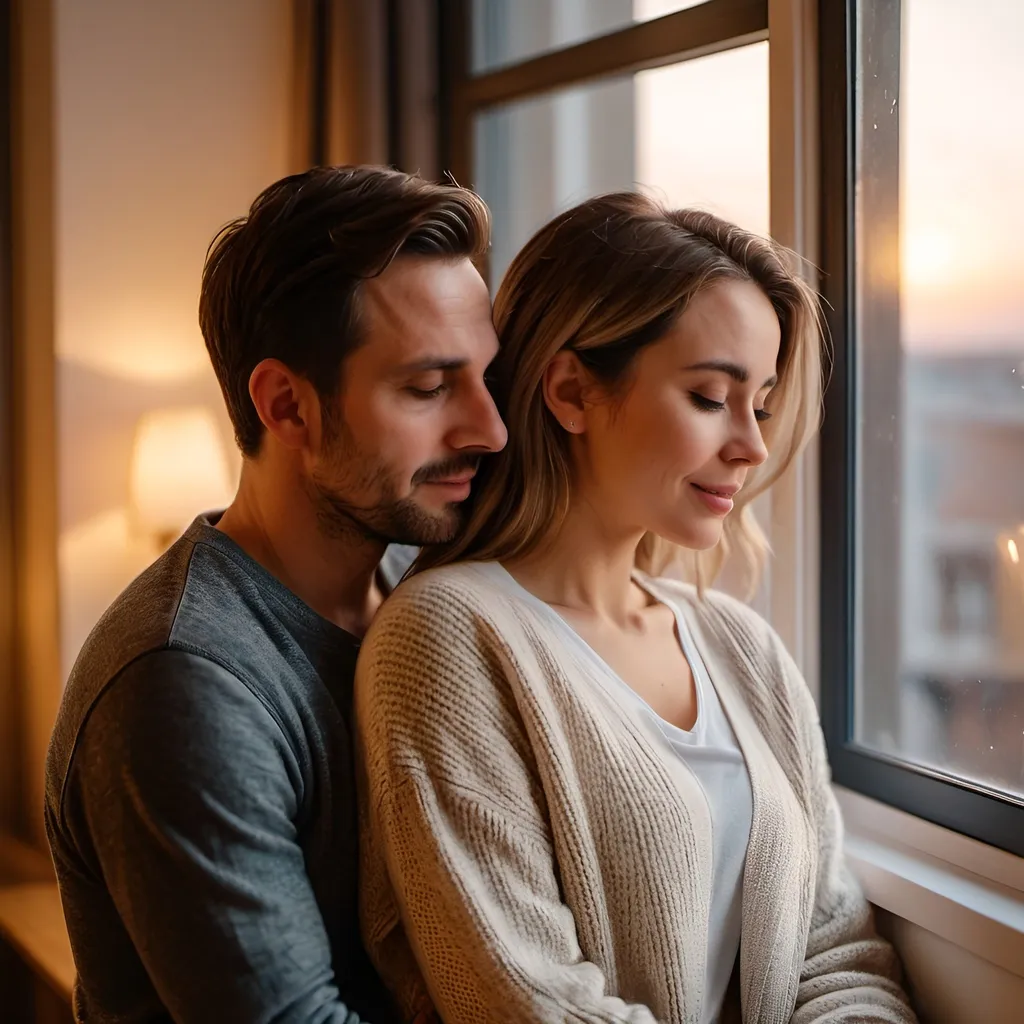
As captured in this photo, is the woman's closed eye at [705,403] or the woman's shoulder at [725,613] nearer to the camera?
the woman's closed eye at [705,403]

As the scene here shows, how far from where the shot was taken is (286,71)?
2.75 m

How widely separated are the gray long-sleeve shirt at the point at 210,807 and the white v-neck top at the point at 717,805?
11.1 inches

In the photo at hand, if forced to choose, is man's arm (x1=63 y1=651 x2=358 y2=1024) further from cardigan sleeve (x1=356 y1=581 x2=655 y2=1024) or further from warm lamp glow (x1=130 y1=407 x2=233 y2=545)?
warm lamp glow (x1=130 y1=407 x2=233 y2=545)

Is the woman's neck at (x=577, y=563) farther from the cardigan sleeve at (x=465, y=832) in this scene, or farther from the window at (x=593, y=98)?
the window at (x=593, y=98)

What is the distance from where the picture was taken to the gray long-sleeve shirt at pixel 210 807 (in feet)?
3.63

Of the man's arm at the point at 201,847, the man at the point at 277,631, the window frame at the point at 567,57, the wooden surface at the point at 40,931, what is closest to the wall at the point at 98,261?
the wooden surface at the point at 40,931

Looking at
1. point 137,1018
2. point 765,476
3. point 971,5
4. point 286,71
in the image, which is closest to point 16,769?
point 137,1018

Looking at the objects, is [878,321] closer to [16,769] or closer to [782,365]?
[782,365]

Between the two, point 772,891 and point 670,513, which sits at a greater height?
point 670,513

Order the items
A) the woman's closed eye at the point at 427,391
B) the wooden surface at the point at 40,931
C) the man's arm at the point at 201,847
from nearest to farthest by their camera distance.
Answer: the man's arm at the point at 201,847
the woman's closed eye at the point at 427,391
the wooden surface at the point at 40,931

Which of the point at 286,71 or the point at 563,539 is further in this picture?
the point at 286,71

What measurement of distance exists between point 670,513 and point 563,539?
136 millimetres

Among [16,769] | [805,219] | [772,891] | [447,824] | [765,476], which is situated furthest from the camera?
[16,769]

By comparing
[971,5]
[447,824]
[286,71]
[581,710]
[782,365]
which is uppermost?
[286,71]
